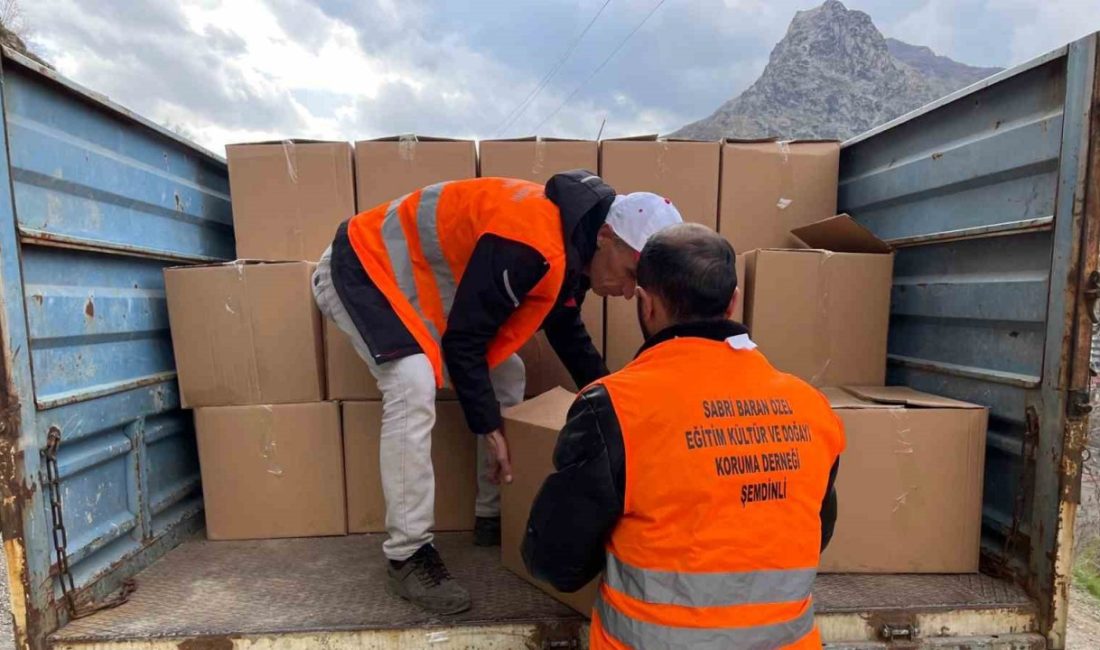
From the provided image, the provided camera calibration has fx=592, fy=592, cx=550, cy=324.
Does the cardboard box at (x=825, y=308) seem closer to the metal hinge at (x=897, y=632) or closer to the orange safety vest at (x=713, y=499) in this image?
the metal hinge at (x=897, y=632)

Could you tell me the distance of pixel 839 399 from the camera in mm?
1862

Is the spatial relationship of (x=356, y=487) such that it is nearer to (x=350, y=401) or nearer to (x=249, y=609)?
(x=350, y=401)

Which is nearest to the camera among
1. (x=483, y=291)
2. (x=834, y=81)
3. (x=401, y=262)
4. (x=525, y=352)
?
(x=483, y=291)

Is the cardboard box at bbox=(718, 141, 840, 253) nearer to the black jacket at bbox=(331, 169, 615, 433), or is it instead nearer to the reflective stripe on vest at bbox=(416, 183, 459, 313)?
the black jacket at bbox=(331, 169, 615, 433)

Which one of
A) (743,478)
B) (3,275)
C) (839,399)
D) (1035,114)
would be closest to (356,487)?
(3,275)

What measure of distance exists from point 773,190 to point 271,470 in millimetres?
2154

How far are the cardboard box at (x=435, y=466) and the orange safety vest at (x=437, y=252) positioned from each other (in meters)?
0.39

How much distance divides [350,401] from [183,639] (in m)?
0.83

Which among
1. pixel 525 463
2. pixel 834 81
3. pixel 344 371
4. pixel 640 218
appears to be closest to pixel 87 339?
pixel 344 371

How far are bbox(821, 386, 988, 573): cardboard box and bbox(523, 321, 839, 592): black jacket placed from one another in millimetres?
934

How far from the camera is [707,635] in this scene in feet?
3.22

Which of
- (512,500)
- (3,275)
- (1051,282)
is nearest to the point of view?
(3,275)

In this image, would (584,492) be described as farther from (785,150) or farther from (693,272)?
(785,150)

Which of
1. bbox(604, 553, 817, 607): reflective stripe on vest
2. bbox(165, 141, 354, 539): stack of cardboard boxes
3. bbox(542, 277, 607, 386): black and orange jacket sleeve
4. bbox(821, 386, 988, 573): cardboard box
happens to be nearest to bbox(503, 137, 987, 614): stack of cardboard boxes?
bbox(821, 386, 988, 573): cardboard box
